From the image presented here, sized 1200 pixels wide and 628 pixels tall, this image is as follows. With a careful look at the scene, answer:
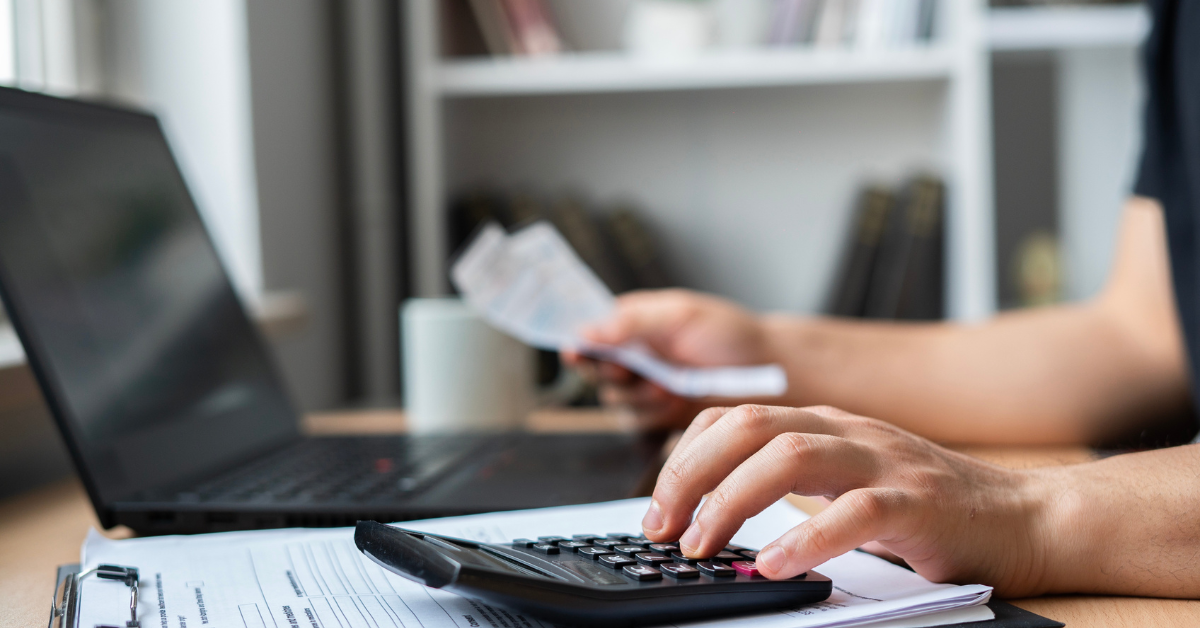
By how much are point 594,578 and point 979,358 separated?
742 millimetres

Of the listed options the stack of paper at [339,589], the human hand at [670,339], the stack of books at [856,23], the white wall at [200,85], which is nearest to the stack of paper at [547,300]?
the human hand at [670,339]

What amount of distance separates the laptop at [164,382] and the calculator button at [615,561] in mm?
166

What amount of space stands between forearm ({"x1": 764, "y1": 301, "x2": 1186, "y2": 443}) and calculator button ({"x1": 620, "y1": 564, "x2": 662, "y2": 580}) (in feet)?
1.78

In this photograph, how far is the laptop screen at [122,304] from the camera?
490mm

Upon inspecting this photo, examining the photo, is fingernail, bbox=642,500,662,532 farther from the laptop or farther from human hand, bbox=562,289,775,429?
human hand, bbox=562,289,775,429

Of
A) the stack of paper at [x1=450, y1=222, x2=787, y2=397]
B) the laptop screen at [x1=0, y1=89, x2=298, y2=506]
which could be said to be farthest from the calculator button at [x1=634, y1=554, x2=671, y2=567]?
the stack of paper at [x1=450, y1=222, x2=787, y2=397]

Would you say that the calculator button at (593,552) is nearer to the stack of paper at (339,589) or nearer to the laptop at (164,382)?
the stack of paper at (339,589)

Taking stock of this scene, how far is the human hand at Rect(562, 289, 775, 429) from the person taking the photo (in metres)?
0.87

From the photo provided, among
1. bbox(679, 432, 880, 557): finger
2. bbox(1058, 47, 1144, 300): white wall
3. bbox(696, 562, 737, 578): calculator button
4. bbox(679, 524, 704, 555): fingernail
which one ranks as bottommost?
bbox(696, 562, 737, 578): calculator button

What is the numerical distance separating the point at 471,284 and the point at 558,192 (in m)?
0.98

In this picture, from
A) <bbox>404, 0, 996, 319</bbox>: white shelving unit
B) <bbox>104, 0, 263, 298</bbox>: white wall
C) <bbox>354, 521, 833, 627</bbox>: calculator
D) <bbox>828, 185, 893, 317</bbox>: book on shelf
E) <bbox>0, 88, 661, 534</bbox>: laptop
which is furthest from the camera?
<bbox>404, 0, 996, 319</bbox>: white shelving unit

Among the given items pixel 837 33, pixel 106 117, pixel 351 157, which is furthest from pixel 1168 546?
pixel 351 157

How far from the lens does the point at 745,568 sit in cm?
A: 33

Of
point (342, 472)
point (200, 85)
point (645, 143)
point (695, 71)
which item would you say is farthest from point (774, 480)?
point (645, 143)
